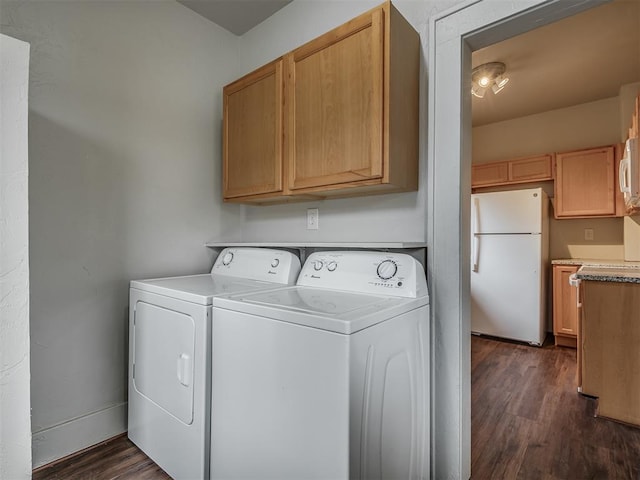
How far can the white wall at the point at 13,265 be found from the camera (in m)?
1.02

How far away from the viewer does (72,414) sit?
1.60m

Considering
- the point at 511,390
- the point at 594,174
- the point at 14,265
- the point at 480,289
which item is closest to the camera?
the point at 14,265

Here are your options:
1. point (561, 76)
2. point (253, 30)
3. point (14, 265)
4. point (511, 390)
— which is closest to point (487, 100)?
point (561, 76)

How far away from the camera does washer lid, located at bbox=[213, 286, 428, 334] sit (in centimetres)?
94

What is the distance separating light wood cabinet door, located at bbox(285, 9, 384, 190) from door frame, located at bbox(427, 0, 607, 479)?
28cm

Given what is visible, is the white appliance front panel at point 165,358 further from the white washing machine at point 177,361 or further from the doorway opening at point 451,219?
the doorway opening at point 451,219

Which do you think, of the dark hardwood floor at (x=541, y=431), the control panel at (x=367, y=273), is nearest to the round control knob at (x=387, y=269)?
the control panel at (x=367, y=273)

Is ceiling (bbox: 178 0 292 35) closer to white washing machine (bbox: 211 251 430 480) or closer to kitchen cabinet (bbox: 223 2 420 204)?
kitchen cabinet (bbox: 223 2 420 204)

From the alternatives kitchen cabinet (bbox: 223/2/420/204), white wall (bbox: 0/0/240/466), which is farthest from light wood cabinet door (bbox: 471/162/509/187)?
white wall (bbox: 0/0/240/466)

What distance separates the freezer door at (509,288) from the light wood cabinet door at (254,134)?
9.65 feet

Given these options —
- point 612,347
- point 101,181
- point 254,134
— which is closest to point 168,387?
point 101,181

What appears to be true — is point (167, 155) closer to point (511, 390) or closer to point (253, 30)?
point (253, 30)

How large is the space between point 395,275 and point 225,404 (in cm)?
80

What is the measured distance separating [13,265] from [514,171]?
453 cm
